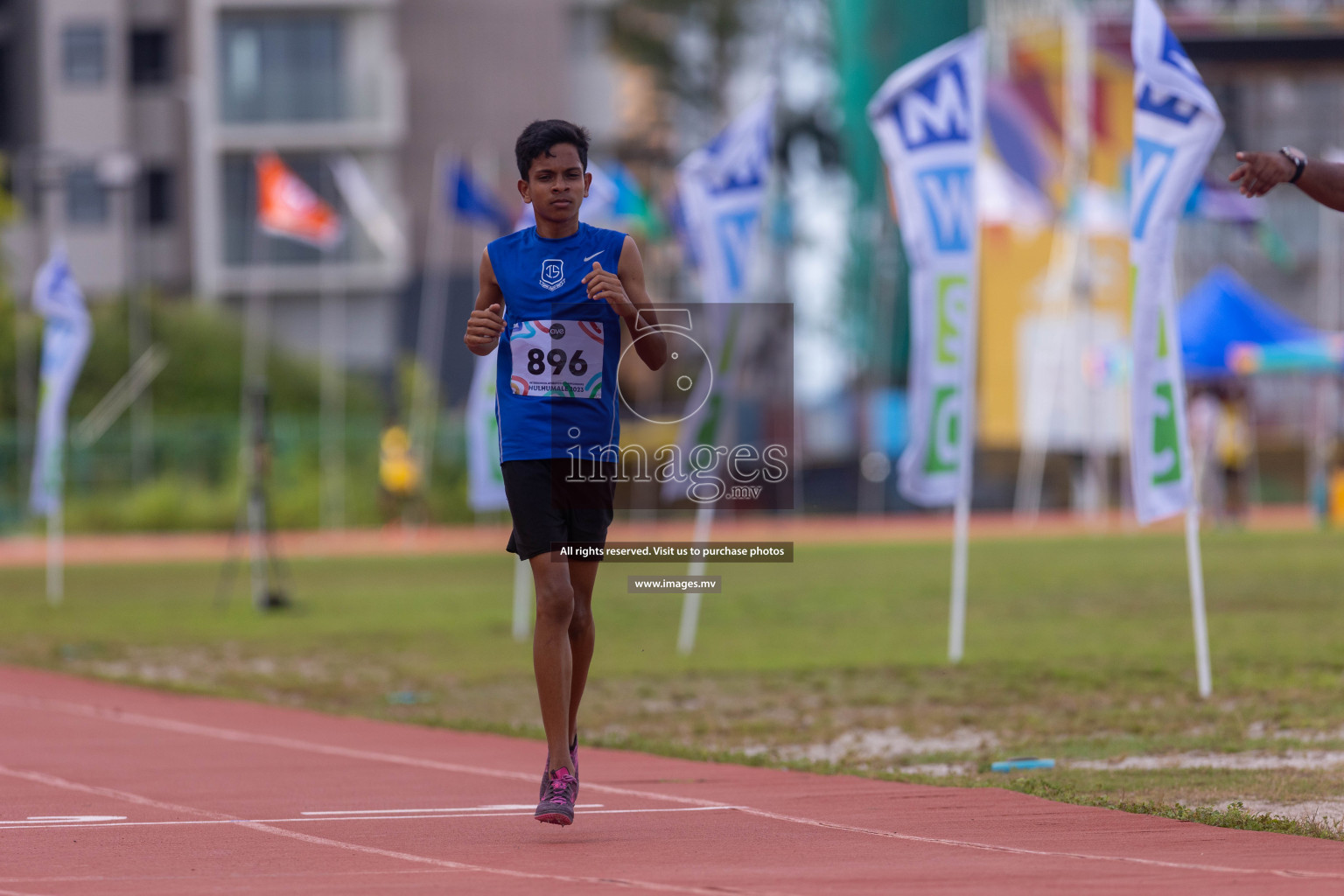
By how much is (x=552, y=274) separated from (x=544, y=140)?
47cm

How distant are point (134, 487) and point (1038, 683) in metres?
33.0

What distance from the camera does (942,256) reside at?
13.2 meters

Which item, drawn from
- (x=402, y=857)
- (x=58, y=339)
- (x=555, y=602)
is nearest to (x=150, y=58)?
(x=58, y=339)

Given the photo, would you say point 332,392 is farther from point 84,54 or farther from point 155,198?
point 84,54

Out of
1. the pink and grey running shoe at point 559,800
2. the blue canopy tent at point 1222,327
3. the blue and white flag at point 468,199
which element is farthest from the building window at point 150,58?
the pink and grey running shoe at point 559,800

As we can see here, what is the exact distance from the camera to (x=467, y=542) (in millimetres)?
36656

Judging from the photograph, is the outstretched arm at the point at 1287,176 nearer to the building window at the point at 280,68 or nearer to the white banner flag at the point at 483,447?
the white banner flag at the point at 483,447

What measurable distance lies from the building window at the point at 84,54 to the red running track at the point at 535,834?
146 feet

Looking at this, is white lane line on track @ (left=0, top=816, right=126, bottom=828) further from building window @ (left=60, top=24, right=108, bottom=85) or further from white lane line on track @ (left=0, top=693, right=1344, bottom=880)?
building window @ (left=60, top=24, right=108, bottom=85)

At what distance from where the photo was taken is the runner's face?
685 cm

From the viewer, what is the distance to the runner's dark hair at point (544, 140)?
22.6ft

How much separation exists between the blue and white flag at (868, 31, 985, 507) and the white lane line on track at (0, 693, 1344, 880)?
16.1 feet

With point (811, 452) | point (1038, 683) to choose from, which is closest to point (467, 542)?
point (811, 452)

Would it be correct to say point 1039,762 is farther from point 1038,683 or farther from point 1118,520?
point 1118,520
